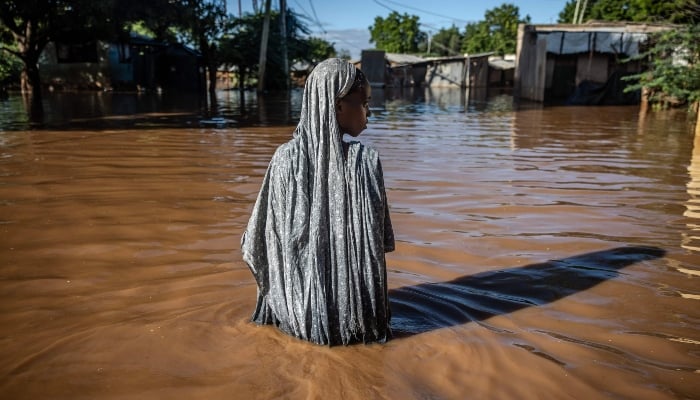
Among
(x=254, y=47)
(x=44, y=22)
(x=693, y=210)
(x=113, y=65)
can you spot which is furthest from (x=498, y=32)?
(x=693, y=210)

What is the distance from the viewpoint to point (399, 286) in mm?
3209

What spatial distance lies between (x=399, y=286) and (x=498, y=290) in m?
0.61

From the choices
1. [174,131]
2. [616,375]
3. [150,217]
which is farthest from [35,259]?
[174,131]

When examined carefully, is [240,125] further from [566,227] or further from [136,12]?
[136,12]

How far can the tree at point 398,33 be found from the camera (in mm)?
54156

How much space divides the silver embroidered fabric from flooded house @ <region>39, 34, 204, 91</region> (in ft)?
91.7

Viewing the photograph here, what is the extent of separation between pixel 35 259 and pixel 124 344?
1498 millimetres

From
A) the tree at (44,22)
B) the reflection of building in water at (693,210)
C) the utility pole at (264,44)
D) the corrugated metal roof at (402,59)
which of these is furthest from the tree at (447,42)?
the reflection of building in water at (693,210)

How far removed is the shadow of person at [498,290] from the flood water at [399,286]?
16 mm

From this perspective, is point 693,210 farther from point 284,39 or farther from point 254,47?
point 254,47

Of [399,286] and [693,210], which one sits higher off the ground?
[693,210]

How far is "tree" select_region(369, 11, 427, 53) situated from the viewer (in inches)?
2132

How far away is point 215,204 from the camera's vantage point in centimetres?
489

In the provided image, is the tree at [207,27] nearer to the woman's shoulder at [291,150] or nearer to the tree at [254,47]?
the tree at [254,47]
